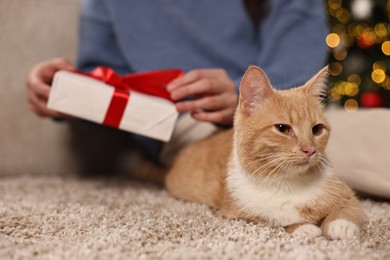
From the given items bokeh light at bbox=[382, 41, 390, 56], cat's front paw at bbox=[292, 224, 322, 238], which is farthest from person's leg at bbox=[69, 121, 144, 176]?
bokeh light at bbox=[382, 41, 390, 56]

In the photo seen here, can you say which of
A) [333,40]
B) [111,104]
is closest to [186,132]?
[111,104]

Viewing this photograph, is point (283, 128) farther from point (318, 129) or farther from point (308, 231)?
point (308, 231)

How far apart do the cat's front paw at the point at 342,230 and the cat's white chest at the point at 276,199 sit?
3.6 inches

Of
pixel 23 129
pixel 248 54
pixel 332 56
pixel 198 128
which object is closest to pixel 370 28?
pixel 332 56

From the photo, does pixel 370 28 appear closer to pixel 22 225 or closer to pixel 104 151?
pixel 104 151

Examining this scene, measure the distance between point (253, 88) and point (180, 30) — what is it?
28.6 inches

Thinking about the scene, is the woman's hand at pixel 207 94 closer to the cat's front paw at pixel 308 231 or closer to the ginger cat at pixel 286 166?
the ginger cat at pixel 286 166

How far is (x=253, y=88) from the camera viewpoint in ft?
3.48

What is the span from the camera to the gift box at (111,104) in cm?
132

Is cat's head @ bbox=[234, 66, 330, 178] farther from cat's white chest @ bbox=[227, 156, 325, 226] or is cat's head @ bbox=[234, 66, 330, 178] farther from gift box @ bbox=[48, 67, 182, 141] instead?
gift box @ bbox=[48, 67, 182, 141]

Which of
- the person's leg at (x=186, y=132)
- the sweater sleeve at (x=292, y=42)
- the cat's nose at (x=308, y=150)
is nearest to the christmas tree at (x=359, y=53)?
the sweater sleeve at (x=292, y=42)

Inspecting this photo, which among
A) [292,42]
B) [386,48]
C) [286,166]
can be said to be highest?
[386,48]

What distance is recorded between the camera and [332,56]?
7.02 feet

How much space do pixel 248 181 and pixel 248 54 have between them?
2.48ft
